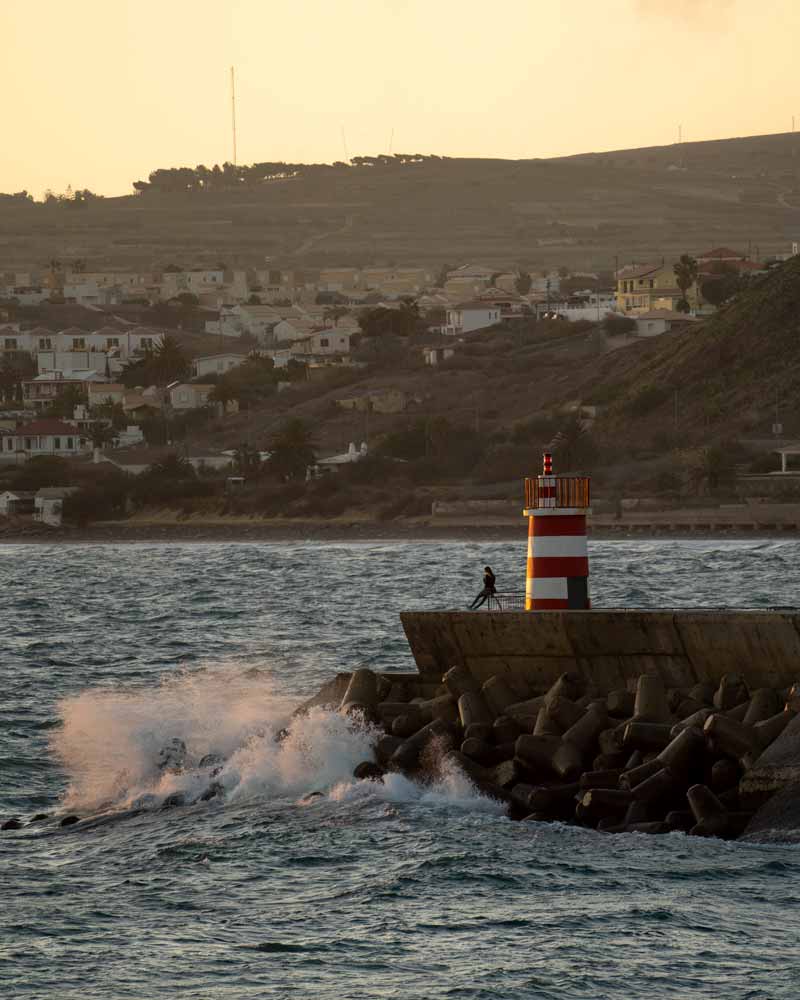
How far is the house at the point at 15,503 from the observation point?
97.0 m

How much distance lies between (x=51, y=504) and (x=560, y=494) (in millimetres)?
78579

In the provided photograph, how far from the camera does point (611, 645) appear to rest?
18.5 m

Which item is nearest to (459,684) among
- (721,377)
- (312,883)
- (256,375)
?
(312,883)

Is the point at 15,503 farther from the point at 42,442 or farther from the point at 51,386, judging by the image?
the point at 51,386

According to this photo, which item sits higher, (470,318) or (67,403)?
(470,318)

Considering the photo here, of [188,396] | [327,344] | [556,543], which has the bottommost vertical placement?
[556,543]

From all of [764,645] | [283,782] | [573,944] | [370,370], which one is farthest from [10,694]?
[370,370]

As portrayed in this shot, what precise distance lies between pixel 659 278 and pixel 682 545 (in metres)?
68.2

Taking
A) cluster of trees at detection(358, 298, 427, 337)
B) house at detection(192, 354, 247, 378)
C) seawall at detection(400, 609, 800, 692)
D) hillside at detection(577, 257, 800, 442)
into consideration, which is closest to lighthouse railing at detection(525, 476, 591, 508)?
seawall at detection(400, 609, 800, 692)

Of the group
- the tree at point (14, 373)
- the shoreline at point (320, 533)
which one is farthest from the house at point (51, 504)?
the tree at point (14, 373)

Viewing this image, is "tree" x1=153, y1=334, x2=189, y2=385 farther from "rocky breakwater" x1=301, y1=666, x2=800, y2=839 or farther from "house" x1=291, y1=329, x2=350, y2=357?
"rocky breakwater" x1=301, y1=666, x2=800, y2=839

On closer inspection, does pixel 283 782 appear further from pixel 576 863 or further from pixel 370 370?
pixel 370 370

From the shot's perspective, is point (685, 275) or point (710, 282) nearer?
point (710, 282)

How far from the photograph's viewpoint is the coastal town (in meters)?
99.1
